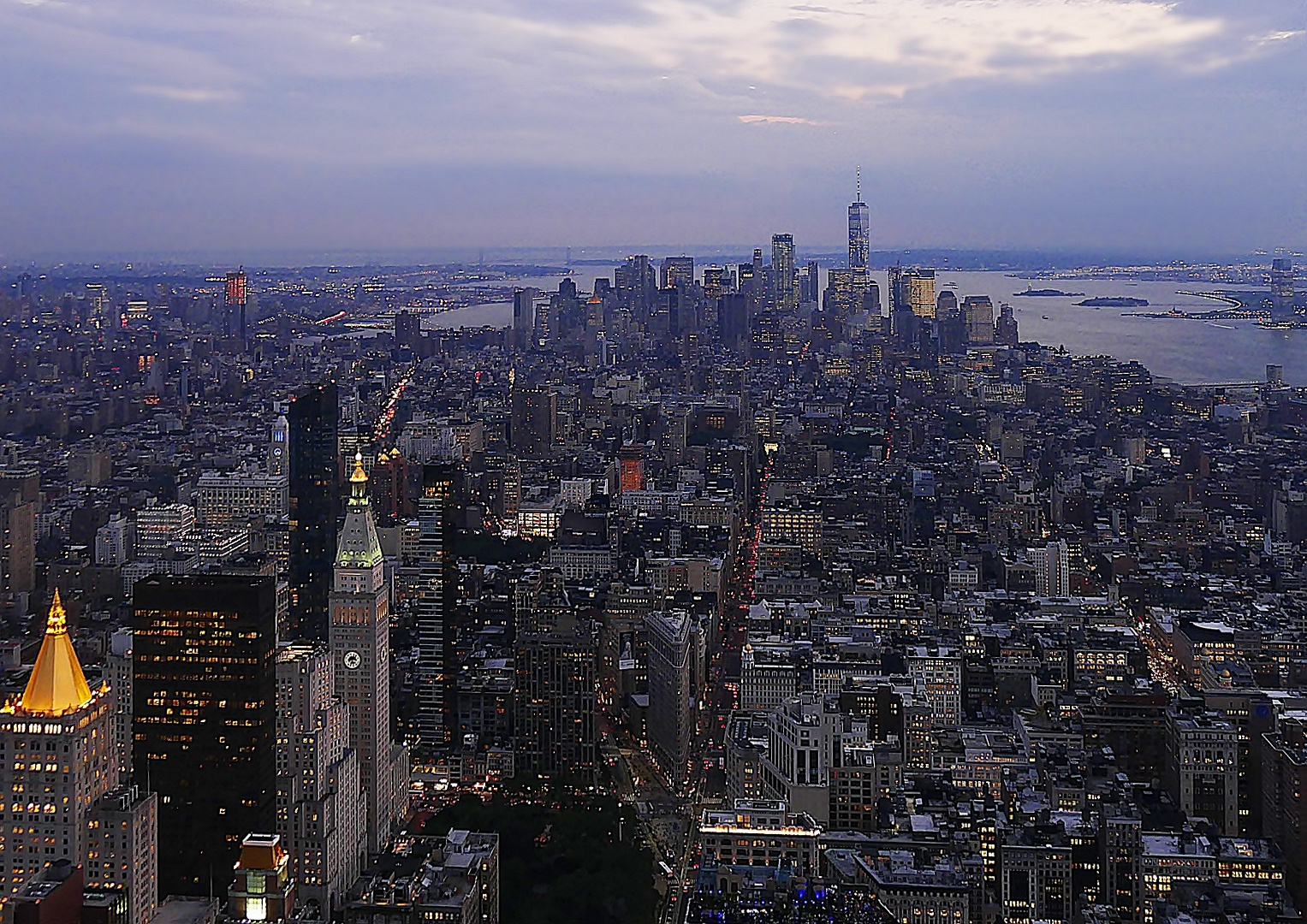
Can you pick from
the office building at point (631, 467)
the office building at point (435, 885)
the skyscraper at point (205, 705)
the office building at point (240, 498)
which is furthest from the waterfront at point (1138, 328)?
the office building at point (435, 885)

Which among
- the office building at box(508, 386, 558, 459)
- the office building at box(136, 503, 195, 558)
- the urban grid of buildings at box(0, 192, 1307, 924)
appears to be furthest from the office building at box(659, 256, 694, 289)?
the office building at box(136, 503, 195, 558)

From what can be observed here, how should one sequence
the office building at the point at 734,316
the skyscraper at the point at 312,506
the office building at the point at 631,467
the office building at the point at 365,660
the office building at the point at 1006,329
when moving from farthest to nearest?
1. the office building at the point at 734,316
2. the office building at the point at 1006,329
3. the office building at the point at 631,467
4. the skyscraper at the point at 312,506
5. the office building at the point at 365,660

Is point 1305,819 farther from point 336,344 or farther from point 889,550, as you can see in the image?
point 336,344

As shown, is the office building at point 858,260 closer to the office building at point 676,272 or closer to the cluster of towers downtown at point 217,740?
the office building at point 676,272

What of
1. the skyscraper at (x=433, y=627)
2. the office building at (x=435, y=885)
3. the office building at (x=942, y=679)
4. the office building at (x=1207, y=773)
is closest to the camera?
the office building at (x=435, y=885)

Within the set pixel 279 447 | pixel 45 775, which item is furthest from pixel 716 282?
pixel 45 775

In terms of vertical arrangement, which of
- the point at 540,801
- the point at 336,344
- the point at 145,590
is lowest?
the point at 540,801

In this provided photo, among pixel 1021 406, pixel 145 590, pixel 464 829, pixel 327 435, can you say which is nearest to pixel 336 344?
pixel 327 435

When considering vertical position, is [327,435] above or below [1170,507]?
above
